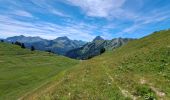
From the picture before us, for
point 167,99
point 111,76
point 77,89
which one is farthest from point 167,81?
point 77,89

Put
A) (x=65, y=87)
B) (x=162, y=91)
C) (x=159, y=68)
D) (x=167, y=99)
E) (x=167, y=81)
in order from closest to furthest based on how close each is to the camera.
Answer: (x=167, y=99)
(x=162, y=91)
(x=167, y=81)
(x=65, y=87)
(x=159, y=68)

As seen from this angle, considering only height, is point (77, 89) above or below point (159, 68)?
below

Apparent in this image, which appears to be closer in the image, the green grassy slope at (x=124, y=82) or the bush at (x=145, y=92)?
the bush at (x=145, y=92)

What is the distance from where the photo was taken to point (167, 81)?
3039cm

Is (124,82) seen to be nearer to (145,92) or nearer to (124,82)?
(124,82)

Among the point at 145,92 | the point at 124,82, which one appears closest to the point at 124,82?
the point at 124,82

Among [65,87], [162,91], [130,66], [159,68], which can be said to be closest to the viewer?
[162,91]

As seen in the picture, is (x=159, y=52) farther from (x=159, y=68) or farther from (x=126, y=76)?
(x=126, y=76)

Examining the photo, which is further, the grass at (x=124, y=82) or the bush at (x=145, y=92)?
the grass at (x=124, y=82)

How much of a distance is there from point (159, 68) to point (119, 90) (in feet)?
31.5

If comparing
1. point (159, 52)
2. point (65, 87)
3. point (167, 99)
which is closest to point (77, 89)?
point (65, 87)

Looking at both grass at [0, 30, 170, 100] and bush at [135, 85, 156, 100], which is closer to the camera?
bush at [135, 85, 156, 100]

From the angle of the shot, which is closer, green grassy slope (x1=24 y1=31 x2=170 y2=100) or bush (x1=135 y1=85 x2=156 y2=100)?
bush (x1=135 y1=85 x2=156 y2=100)

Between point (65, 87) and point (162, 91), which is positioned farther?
point (65, 87)
